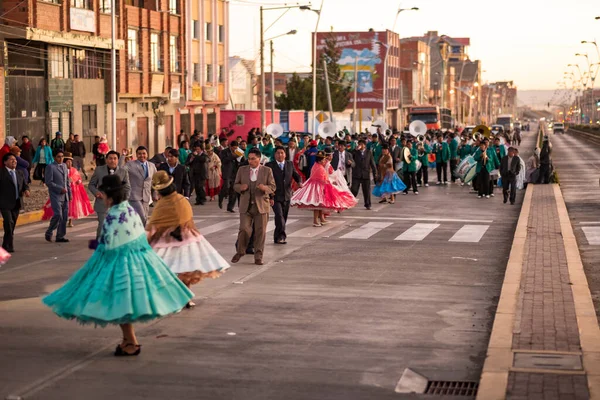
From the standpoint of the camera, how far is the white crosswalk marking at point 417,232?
20.4m

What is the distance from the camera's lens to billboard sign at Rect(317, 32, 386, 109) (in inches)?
5492

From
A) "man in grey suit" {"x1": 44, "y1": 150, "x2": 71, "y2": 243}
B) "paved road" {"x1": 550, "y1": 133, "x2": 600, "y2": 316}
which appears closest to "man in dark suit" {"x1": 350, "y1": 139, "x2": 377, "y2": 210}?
"paved road" {"x1": 550, "y1": 133, "x2": 600, "y2": 316}

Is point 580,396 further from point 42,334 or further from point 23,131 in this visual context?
point 23,131

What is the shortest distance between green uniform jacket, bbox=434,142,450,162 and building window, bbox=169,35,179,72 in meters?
24.2

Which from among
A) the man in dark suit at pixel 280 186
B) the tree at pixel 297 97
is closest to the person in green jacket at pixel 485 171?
the man in dark suit at pixel 280 186

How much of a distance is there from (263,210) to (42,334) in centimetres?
624

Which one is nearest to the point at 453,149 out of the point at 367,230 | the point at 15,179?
the point at 367,230

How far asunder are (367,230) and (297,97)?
8601 cm

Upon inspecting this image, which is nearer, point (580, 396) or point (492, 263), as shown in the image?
Answer: point (580, 396)

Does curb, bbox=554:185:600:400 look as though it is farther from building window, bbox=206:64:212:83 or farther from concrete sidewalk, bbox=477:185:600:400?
building window, bbox=206:64:212:83

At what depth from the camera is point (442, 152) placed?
3894 cm

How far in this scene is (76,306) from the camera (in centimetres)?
952

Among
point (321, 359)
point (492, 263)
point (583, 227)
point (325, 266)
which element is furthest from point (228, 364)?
point (583, 227)

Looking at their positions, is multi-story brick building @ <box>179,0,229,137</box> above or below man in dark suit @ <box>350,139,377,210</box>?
above
